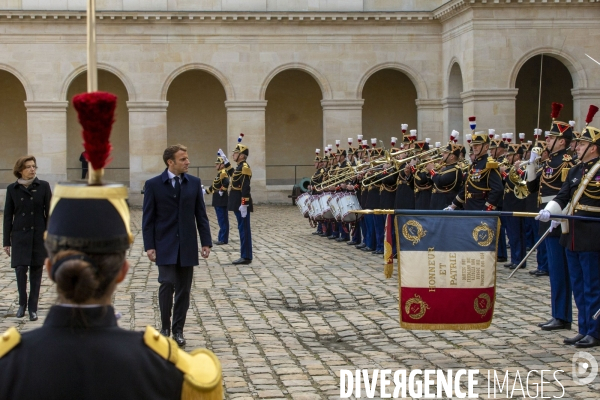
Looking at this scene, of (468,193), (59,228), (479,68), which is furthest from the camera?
(479,68)

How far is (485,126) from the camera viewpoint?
27594 millimetres

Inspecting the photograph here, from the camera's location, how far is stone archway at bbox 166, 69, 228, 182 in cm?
3394

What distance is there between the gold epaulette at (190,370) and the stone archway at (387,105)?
31.9 meters

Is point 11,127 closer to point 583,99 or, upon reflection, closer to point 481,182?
point 583,99

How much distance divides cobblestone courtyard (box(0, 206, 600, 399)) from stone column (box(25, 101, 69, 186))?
1614 centimetres

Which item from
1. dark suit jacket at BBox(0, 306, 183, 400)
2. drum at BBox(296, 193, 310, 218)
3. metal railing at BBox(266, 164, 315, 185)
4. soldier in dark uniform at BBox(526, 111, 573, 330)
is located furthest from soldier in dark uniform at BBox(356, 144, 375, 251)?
metal railing at BBox(266, 164, 315, 185)

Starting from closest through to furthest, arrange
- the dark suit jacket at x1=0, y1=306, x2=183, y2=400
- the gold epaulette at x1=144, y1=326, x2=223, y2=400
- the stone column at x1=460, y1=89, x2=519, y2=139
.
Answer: the dark suit jacket at x1=0, y1=306, x2=183, y2=400 → the gold epaulette at x1=144, y1=326, x2=223, y2=400 → the stone column at x1=460, y1=89, x2=519, y2=139

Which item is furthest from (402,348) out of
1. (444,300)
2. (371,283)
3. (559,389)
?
(371,283)

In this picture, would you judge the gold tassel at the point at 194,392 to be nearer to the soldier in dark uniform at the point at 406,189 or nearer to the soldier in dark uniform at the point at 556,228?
the soldier in dark uniform at the point at 556,228

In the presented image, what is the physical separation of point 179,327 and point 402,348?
1.94 metres

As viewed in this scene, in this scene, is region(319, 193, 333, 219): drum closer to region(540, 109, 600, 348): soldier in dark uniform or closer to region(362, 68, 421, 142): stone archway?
region(540, 109, 600, 348): soldier in dark uniform

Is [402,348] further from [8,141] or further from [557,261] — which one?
[8,141]

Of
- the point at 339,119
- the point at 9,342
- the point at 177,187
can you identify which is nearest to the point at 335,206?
the point at 177,187

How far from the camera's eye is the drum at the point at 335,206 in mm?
17511
